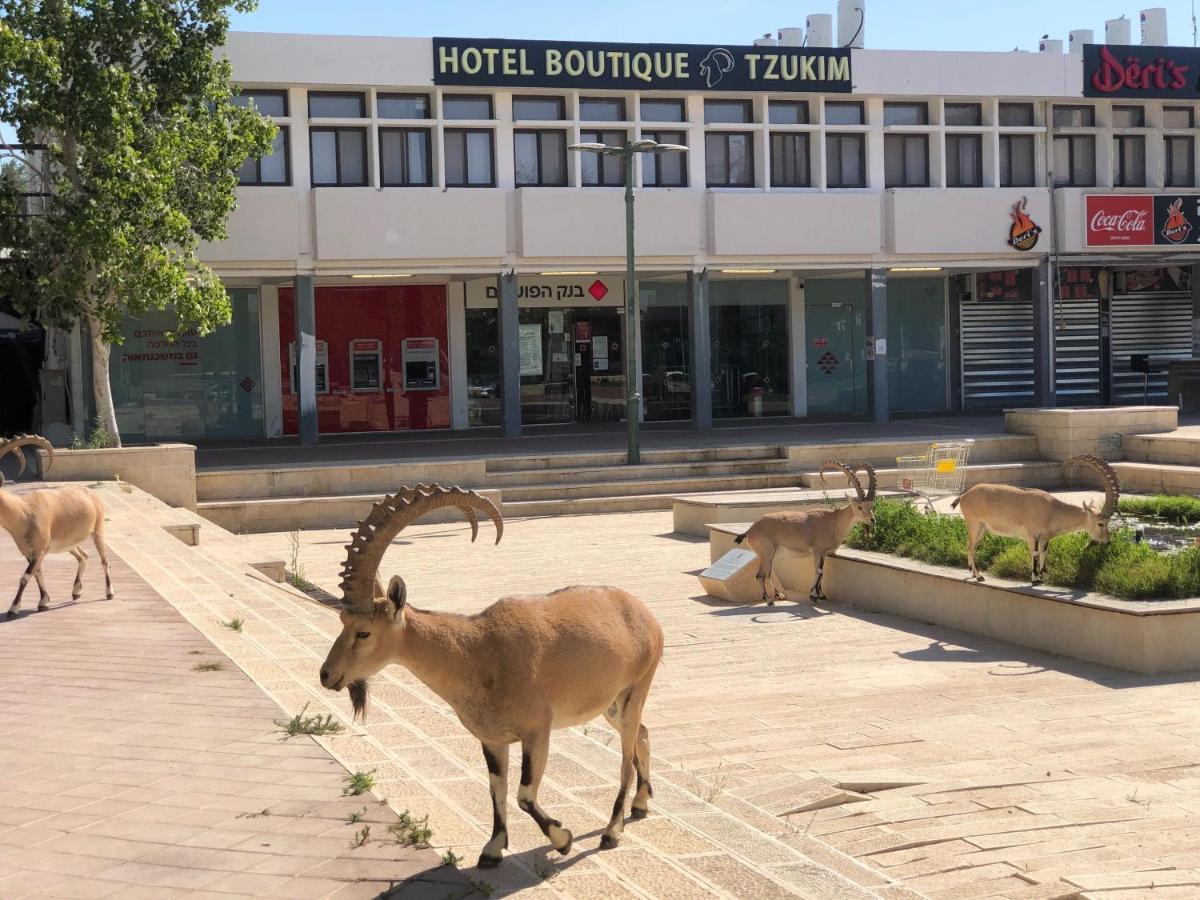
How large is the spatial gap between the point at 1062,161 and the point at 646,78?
1071cm

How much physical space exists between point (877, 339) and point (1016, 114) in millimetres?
6843

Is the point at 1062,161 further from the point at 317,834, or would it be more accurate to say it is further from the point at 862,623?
the point at 317,834

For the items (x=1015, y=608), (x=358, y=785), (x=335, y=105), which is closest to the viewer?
(x=358, y=785)

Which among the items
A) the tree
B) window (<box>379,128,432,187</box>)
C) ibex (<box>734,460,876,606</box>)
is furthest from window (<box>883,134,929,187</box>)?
ibex (<box>734,460,876,606</box>)

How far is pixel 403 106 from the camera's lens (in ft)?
93.7

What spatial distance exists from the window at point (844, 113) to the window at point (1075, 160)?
16.7ft

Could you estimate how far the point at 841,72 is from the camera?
30.5 meters

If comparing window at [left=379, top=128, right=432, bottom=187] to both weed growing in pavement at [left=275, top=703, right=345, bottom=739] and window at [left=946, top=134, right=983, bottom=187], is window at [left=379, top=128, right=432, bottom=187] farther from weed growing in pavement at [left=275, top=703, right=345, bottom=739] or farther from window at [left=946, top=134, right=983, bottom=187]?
weed growing in pavement at [left=275, top=703, right=345, bottom=739]

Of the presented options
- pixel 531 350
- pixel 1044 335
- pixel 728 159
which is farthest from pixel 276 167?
pixel 1044 335

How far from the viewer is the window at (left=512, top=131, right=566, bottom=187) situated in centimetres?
2933

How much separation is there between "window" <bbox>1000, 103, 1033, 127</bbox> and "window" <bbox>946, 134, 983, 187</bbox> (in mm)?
929

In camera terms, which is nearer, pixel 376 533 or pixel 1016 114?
pixel 376 533

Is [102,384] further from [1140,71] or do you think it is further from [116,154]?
[1140,71]

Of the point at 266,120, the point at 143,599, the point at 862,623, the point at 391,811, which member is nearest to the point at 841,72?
the point at 266,120
